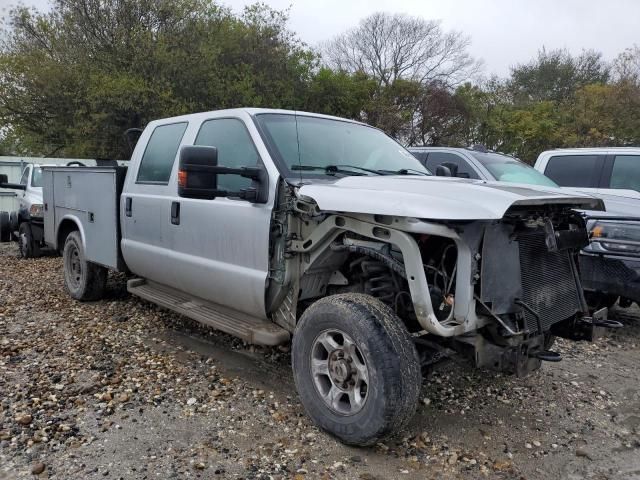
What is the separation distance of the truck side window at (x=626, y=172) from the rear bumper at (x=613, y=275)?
257 centimetres

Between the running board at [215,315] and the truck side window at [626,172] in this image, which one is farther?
the truck side window at [626,172]

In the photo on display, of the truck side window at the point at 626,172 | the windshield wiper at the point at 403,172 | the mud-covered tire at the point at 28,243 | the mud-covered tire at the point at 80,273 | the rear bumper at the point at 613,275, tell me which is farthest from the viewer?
the mud-covered tire at the point at 28,243

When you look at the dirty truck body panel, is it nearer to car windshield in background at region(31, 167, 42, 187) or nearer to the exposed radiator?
the exposed radiator

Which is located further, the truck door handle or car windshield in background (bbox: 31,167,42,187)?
car windshield in background (bbox: 31,167,42,187)

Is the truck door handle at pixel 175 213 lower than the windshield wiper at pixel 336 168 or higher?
lower

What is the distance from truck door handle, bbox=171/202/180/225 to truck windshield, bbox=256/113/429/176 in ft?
3.50

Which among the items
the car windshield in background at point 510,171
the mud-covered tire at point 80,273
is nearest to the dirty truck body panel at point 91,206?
the mud-covered tire at point 80,273

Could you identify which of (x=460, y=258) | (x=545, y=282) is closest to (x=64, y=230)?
(x=460, y=258)

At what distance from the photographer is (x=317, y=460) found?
9.76ft

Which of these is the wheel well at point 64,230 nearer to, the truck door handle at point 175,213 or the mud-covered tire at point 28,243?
the truck door handle at point 175,213

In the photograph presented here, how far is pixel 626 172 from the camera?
6.87 m

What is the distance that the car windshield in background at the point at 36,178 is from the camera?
34.6 feet

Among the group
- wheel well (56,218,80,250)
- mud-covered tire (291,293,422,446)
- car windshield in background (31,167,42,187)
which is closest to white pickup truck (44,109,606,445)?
mud-covered tire (291,293,422,446)

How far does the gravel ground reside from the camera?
294 centimetres
